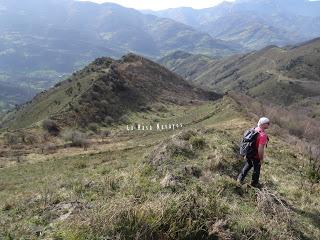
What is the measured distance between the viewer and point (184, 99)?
352 ft

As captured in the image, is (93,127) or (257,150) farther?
(93,127)

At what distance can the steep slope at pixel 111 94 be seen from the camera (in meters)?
78.2

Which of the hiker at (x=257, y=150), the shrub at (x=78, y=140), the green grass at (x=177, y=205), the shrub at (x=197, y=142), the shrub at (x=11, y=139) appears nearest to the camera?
the green grass at (x=177, y=205)

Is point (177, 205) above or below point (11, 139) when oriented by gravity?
above

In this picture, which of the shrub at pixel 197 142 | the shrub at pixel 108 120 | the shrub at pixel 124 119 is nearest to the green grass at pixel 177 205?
the shrub at pixel 197 142

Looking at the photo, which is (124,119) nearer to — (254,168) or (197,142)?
(197,142)

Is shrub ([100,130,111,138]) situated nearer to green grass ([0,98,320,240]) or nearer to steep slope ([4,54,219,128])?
steep slope ([4,54,219,128])

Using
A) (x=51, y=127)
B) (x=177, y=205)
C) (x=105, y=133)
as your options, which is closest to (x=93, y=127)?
(x=105, y=133)

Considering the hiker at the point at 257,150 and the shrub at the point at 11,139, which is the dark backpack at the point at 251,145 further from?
the shrub at the point at 11,139

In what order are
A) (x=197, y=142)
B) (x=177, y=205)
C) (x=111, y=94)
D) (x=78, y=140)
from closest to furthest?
(x=177, y=205)
(x=197, y=142)
(x=78, y=140)
(x=111, y=94)

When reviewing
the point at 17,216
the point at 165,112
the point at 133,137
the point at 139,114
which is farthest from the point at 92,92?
the point at 17,216

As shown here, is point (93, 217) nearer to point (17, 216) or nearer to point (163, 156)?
point (17, 216)

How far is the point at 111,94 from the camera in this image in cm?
8831

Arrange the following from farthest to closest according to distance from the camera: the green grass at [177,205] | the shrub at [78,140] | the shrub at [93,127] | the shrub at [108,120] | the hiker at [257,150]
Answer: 1. the shrub at [108,120]
2. the shrub at [93,127]
3. the shrub at [78,140]
4. the hiker at [257,150]
5. the green grass at [177,205]
